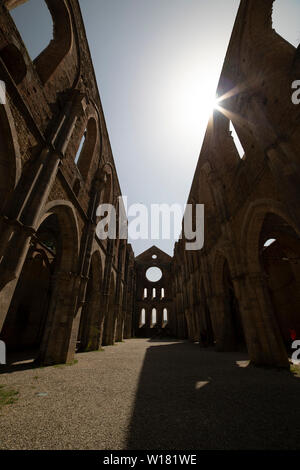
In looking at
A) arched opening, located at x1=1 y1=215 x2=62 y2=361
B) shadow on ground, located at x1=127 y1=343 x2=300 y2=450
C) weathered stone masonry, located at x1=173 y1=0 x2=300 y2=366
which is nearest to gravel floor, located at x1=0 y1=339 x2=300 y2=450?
shadow on ground, located at x1=127 y1=343 x2=300 y2=450

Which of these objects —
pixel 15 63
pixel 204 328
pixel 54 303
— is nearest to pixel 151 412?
pixel 54 303

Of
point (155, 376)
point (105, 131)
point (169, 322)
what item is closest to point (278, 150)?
point (155, 376)

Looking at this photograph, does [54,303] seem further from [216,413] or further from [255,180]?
[255,180]

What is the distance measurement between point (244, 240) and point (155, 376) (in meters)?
5.88

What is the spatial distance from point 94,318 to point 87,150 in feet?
31.9

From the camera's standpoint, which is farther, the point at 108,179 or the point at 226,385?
the point at 108,179

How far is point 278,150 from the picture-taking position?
4980 millimetres

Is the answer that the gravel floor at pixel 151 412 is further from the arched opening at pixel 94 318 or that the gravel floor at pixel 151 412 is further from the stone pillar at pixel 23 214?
the arched opening at pixel 94 318

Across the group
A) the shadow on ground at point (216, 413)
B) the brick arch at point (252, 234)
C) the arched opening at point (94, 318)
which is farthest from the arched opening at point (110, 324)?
the brick arch at point (252, 234)

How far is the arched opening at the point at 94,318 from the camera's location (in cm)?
1012

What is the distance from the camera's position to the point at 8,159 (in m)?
4.27

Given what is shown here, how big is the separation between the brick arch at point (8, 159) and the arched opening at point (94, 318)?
657cm
